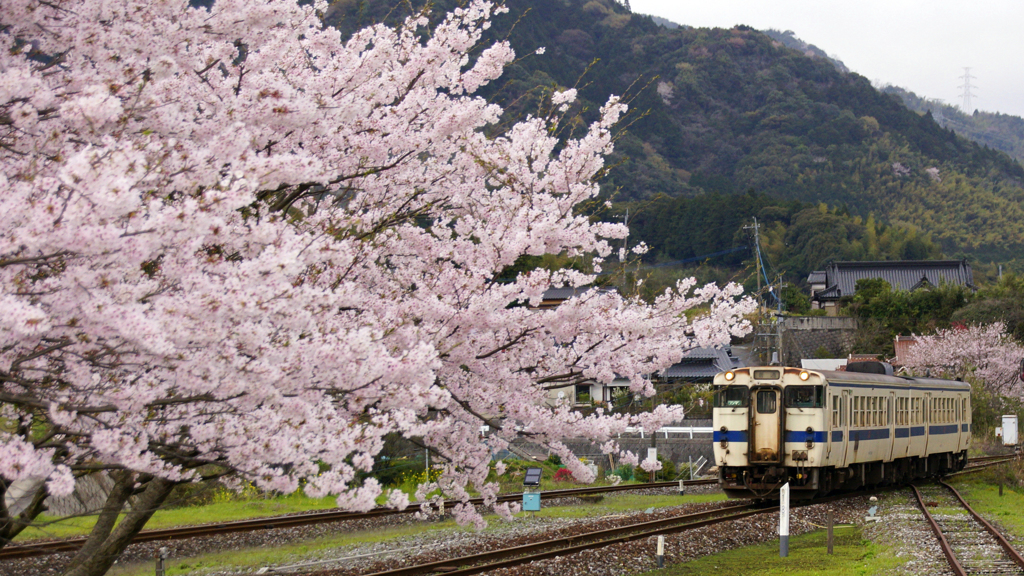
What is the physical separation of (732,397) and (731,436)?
67 centimetres

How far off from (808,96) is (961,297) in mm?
107433

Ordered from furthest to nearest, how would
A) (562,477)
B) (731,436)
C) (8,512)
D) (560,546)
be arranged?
1. (562,477)
2. (731,436)
3. (560,546)
4. (8,512)

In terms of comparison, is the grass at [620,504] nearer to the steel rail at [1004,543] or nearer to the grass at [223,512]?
the grass at [223,512]

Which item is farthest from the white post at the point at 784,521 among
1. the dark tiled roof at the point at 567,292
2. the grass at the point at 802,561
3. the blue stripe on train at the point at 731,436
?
the blue stripe on train at the point at 731,436

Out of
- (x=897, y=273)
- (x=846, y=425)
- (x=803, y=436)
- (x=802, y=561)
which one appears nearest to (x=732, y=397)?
(x=803, y=436)

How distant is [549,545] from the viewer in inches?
489

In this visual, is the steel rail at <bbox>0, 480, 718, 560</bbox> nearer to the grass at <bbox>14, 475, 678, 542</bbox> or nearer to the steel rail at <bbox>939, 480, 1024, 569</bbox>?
the grass at <bbox>14, 475, 678, 542</bbox>

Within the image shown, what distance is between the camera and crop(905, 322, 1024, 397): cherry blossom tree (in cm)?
A: 3897

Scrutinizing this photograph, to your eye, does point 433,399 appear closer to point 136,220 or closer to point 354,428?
point 354,428

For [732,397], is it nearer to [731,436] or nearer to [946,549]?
[731,436]

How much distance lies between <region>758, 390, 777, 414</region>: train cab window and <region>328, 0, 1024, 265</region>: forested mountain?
7021 cm

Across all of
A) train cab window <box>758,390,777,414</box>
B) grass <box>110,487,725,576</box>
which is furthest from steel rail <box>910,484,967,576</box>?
grass <box>110,487,725,576</box>

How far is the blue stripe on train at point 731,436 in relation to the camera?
51.6 feet

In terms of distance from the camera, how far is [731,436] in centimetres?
1583
